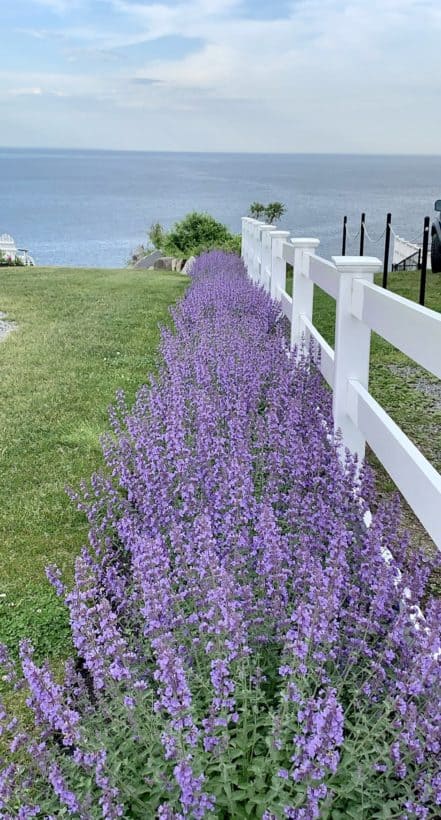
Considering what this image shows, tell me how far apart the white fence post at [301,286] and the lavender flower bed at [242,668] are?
2.92 meters

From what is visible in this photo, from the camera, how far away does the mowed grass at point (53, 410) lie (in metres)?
3.99

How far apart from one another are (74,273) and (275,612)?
17897 millimetres

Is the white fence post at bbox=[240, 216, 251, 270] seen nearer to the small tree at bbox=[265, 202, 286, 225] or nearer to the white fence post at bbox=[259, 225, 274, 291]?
the white fence post at bbox=[259, 225, 274, 291]

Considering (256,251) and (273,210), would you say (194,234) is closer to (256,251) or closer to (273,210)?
(273,210)

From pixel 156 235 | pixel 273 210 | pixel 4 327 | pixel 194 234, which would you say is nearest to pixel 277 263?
pixel 4 327

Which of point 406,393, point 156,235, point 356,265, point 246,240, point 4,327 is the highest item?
point 356,265

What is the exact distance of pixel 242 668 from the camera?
215 centimetres

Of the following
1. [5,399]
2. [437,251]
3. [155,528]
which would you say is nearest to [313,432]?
[155,528]

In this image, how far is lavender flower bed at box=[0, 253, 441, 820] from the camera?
1.95 m

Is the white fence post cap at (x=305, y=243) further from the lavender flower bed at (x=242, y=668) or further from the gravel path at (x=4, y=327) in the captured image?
the gravel path at (x=4, y=327)

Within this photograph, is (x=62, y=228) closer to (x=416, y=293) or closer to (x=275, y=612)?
(x=416, y=293)

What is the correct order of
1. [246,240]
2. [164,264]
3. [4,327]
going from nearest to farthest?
[4,327], [246,240], [164,264]

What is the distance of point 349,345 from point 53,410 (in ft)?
11.7

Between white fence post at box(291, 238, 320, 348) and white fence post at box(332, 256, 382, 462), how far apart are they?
2139 mm
